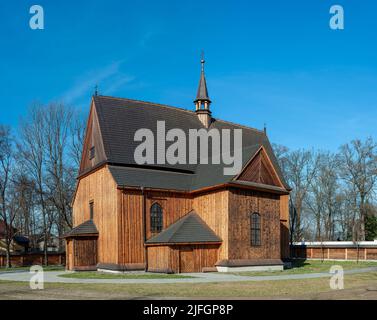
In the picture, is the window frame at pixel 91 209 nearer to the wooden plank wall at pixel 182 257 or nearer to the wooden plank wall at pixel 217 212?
the wooden plank wall at pixel 182 257

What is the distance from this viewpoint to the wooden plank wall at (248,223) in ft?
98.4

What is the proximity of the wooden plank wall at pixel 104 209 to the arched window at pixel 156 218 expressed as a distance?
2.71m

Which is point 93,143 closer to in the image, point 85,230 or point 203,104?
point 85,230

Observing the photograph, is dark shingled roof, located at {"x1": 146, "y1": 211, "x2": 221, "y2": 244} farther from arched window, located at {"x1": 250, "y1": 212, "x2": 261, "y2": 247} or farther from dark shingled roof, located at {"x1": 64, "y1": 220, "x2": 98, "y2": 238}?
dark shingled roof, located at {"x1": 64, "y1": 220, "x2": 98, "y2": 238}

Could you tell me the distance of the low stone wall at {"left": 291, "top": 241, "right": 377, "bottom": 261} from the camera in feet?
144

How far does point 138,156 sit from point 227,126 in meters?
11.5

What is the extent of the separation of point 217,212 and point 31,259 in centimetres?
2153

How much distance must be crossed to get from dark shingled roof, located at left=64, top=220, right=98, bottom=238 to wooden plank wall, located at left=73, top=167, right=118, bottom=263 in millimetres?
309

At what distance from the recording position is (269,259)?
3178 cm

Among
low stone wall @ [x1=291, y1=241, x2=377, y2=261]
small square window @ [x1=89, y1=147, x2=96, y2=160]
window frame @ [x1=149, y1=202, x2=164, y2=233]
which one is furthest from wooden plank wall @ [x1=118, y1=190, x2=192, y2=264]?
low stone wall @ [x1=291, y1=241, x2=377, y2=261]

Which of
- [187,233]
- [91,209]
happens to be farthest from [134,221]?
[91,209]
